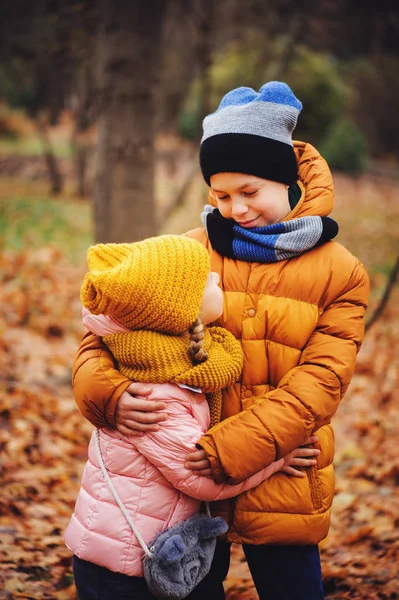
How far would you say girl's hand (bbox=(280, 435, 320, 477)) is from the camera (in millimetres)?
2070

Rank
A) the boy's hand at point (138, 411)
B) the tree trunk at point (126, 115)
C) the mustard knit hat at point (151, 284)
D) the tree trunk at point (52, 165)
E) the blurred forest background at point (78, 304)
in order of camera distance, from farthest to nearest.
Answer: the tree trunk at point (52, 165) → the tree trunk at point (126, 115) → the blurred forest background at point (78, 304) → the boy's hand at point (138, 411) → the mustard knit hat at point (151, 284)

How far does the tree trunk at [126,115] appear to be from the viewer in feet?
15.4

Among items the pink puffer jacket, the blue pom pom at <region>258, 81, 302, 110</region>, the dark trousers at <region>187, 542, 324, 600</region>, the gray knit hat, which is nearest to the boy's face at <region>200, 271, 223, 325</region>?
the pink puffer jacket

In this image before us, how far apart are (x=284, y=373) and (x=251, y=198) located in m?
0.63

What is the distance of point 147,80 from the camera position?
4855 millimetres

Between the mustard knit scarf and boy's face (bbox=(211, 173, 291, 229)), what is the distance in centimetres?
45

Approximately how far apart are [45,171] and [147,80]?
14.5m

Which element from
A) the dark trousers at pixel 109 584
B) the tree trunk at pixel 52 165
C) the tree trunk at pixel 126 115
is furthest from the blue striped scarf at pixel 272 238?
the tree trunk at pixel 52 165

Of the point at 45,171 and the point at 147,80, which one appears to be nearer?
the point at 147,80

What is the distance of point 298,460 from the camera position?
81.8 inches

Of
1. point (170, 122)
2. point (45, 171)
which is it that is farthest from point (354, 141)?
point (170, 122)

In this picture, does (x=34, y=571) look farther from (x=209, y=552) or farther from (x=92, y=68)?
(x=92, y=68)

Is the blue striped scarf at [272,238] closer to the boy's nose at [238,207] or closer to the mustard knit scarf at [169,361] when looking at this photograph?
the boy's nose at [238,207]

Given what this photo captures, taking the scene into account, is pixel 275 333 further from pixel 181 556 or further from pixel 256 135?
pixel 181 556
